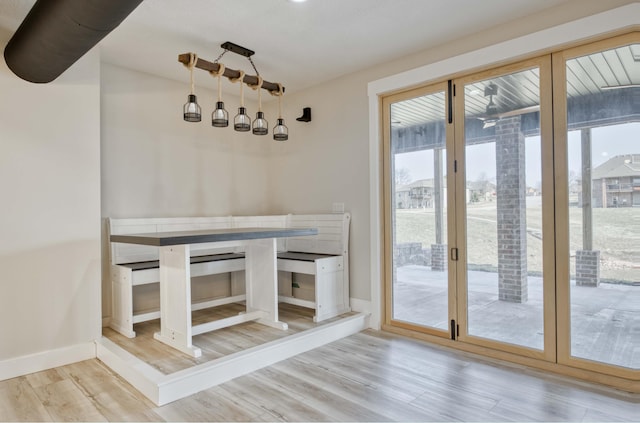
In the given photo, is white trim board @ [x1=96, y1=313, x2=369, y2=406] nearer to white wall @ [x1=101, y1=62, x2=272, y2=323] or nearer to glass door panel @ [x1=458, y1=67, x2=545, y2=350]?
white wall @ [x1=101, y1=62, x2=272, y2=323]

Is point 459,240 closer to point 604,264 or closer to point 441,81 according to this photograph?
point 604,264

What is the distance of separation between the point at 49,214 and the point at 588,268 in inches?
153

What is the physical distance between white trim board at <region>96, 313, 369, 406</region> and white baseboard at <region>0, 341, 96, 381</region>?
0.33 ft

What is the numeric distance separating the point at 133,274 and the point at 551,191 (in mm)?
3298

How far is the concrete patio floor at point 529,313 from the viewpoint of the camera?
98.7 inches

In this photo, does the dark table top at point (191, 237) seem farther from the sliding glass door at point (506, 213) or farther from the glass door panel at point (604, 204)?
the glass door panel at point (604, 204)

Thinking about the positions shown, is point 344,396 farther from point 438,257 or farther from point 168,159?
point 168,159

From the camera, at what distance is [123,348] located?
2889mm

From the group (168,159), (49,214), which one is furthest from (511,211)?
(49,214)

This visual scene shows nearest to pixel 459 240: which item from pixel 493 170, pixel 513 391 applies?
pixel 493 170

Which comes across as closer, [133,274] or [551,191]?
[551,191]

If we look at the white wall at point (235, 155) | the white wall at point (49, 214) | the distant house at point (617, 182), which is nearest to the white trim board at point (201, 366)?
the white wall at point (49, 214)

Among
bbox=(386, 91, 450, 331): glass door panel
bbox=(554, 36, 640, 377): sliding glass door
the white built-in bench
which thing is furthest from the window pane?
bbox=(554, 36, 640, 377): sliding glass door

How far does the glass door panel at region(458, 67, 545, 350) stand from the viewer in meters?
2.84
